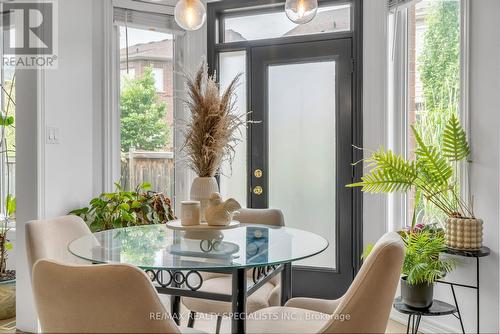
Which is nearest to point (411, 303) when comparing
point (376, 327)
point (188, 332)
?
point (376, 327)

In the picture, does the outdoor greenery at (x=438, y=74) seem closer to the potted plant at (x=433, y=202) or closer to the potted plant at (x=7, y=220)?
the potted plant at (x=433, y=202)

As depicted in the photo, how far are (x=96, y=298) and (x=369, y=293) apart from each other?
0.79m

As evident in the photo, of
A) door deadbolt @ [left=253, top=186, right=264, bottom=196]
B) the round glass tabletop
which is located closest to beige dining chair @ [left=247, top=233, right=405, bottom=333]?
the round glass tabletop

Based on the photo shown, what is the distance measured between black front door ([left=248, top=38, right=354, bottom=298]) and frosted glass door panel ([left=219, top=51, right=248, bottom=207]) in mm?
84

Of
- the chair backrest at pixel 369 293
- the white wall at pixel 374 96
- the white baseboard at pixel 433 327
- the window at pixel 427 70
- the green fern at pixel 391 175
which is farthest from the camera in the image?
the white wall at pixel 374 96

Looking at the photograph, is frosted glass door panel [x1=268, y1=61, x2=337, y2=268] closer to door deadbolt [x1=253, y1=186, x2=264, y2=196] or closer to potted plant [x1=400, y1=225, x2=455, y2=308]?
door deadbolt [x1=253, y1=186, x2=264, y2=196]

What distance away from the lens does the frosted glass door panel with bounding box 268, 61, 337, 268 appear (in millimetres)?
3514

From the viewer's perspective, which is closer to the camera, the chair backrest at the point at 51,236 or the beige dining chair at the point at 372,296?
the beige dining chair at the point at 372,296

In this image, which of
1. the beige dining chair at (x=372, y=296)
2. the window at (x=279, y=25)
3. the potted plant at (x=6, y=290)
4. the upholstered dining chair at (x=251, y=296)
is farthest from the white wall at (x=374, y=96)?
the potted plant at (x=6, y=290)

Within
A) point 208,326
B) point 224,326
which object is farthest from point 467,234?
point 208,326

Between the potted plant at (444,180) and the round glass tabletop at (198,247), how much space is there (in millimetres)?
814

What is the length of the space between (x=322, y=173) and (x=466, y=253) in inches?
52.2

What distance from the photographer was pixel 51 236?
2.11 metres

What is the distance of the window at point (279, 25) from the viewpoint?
3518mm
